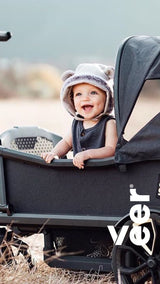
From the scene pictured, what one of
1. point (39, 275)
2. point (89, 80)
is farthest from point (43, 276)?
point (89, 80)

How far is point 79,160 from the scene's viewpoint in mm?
4008

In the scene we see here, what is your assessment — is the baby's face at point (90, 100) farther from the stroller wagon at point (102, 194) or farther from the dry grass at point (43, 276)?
the dry grass at point (43, 276)

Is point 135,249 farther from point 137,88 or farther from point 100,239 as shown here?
point 137,88

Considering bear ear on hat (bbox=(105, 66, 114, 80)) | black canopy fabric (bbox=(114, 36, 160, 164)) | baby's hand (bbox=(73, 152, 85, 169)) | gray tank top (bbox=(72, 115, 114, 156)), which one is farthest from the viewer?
bear ear on hat (bbox=(105, 66, 114, 80))

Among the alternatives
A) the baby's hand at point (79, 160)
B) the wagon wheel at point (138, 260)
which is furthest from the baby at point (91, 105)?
the wagon wheel at point (138, 260)

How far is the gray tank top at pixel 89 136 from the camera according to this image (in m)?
4.25

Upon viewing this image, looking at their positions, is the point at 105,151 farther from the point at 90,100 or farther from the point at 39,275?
the point at 39,275

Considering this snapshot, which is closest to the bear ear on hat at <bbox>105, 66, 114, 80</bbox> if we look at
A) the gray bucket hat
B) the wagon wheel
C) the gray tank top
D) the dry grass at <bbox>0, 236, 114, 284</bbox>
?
the gray bucket hat

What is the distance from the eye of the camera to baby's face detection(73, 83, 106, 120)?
Answer: 14.1 feet

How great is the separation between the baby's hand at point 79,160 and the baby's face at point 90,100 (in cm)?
34

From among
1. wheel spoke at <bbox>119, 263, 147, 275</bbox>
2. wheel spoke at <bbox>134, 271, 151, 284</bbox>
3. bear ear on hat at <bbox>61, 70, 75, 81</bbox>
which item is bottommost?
wheel spoke at <bbox>134, 271, 151, 284</bbox>

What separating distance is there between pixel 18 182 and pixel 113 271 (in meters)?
0.67

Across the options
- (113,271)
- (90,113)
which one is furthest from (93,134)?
(113,271)

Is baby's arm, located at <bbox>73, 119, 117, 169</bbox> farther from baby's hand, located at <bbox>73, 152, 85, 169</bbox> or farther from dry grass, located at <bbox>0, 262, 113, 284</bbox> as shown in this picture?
dry grass, located at <bbox>0, 262, 113, 284</bbox>
